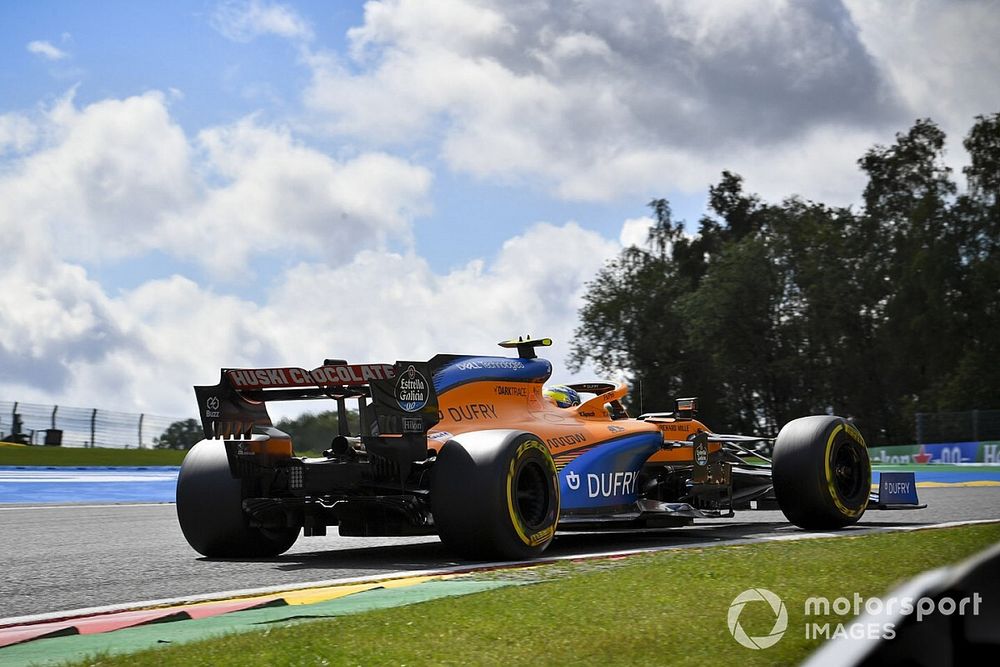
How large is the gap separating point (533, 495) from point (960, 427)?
36010 millimetres

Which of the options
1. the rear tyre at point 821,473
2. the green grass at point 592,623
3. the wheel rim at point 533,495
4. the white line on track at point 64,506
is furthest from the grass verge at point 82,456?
Answer: the green grass at point 592,623

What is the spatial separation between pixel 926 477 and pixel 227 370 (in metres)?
24.4

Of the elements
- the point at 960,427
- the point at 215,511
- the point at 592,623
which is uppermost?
the point at 960,427

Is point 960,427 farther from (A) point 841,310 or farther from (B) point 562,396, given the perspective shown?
(B) point 562,396

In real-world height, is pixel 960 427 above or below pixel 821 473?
above

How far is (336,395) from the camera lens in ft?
29.7

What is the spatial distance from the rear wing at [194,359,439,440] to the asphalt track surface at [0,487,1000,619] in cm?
98

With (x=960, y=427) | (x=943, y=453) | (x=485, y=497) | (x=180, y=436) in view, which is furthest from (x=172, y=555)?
(x=960, y=427)

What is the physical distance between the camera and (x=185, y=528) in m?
9.13

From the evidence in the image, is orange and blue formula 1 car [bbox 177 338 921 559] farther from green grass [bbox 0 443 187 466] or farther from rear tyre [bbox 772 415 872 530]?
green grass [bbox 0 443 187 466]

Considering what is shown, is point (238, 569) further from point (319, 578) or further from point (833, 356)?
point (833, 356)

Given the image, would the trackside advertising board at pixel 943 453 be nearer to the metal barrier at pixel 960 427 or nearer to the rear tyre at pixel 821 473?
the metal barrier at pixel 960 427

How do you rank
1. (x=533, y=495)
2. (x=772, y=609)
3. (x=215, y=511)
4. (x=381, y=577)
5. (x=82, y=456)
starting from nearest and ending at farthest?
1. (x=772, y=609)
2. (x=381, y=577)
3. (x=533, y=495)
4. (x=215, y=511)
5. (x=82, y=456)

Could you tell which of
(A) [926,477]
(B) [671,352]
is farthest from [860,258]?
(A) [926,477]
